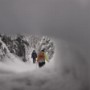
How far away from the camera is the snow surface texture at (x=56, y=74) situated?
1.76m

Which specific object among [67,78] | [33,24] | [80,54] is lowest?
[67,78]

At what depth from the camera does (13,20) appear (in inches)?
71.8

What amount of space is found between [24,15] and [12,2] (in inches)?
3.6

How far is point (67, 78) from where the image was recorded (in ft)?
6.08

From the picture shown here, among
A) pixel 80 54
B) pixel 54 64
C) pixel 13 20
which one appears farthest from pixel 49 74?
pixel 13 20

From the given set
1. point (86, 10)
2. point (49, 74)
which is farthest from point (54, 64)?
point (86, 10)

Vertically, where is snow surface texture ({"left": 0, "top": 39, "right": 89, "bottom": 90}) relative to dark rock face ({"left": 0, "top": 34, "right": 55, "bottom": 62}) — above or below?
below

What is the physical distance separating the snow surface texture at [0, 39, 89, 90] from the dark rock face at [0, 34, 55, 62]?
0.03 meters

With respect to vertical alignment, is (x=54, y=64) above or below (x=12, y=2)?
below

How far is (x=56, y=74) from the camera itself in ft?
5.99

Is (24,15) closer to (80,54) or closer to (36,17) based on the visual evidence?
(36,17)

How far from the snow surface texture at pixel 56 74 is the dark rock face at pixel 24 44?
35mm

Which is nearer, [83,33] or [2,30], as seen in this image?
[2,30]

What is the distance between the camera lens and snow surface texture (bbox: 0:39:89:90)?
5.76 feet
